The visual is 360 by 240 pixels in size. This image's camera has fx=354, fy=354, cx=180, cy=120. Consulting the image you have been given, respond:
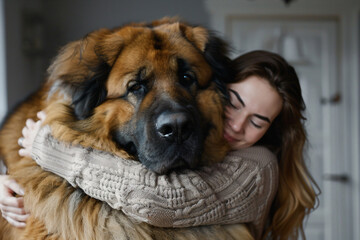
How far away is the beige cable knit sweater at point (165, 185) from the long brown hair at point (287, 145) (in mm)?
199

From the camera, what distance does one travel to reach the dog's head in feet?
3.47

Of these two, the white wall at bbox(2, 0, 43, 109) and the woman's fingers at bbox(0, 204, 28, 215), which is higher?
the white wall at bbox(2, 0, 43, 109)

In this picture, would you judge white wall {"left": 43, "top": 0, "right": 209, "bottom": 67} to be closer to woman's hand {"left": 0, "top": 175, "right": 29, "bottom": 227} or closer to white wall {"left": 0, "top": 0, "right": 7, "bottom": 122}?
white wall {"left": 0, "top": 0, "right": 7, "bottom": 122}

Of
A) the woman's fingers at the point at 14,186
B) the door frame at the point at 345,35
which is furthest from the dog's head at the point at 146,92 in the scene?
the door frame at the point at 345,35

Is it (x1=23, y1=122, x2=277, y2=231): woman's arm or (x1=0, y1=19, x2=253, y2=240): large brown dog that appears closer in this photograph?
(x1=23, y1=122, x2=277, y2=231): woman's arm

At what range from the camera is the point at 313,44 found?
333 cm

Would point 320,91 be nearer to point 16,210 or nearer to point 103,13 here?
point 103,13

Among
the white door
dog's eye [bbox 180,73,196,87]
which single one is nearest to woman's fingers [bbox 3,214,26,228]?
dog's eye [bbox 180,73,196,87]

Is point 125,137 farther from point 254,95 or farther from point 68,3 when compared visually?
point 68,3

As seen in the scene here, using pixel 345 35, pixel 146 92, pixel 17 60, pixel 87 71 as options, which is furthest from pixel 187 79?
pixel 345 35

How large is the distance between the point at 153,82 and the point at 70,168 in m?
0.37

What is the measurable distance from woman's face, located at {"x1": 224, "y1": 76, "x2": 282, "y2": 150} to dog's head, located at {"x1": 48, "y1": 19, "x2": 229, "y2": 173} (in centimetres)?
7

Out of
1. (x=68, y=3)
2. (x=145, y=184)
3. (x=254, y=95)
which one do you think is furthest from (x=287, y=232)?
(x=68, y=3)

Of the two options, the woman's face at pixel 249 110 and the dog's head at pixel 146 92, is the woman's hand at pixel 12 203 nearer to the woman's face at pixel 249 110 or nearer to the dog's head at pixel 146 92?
the dog's head at pixel 146 92
